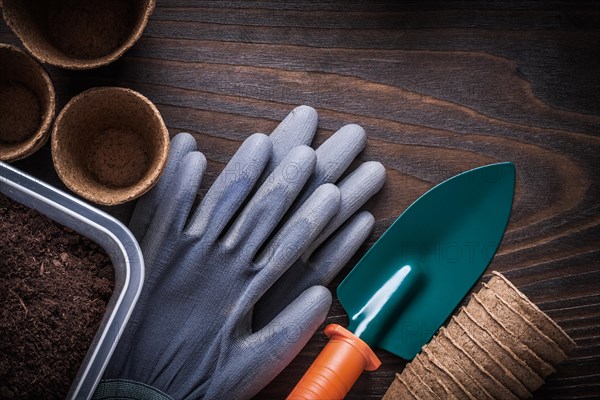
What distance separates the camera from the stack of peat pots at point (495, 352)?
2.55ft

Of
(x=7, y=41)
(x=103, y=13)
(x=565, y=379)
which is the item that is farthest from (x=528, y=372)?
(x=7, y=41)

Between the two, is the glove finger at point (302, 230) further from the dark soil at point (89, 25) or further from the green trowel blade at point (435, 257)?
the dark soil at point (89, 25)

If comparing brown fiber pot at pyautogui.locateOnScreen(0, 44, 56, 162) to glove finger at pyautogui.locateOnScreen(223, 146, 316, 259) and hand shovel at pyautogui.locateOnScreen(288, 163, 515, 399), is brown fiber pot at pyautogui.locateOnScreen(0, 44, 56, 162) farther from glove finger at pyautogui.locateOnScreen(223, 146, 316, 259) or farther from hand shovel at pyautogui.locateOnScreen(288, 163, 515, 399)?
hand shovel at pyautogui.locateOnScreen(288, 163, 515, 399)

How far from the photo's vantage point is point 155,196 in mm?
849

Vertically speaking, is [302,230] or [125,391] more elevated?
[302,230]

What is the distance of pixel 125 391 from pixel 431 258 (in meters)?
0.46

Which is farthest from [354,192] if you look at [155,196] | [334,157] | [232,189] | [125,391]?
[125,391]

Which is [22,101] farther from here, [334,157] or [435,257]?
[435,257]

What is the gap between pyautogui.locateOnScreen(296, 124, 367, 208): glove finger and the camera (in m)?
A: 0.86

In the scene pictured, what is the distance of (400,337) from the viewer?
2.85 feet

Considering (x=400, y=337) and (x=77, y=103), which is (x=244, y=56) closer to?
(x=77, y=103)

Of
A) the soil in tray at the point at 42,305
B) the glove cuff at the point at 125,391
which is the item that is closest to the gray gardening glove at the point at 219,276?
the glove cuff at the point at 125,391

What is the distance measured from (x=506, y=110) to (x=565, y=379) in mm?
400

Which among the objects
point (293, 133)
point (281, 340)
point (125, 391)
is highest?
point (293, 133)
